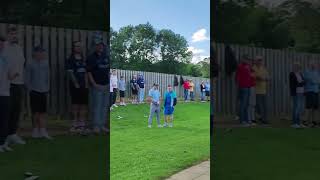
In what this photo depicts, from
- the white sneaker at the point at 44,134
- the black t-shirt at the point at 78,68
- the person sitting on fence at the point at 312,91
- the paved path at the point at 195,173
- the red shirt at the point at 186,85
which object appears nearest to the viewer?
the white sneaker at the point at 44,134

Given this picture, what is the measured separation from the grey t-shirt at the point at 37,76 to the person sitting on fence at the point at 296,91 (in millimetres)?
3031

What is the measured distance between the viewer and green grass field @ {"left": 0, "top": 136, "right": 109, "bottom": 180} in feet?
17.4

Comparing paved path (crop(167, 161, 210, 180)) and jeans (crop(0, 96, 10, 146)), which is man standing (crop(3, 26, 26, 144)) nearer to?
jeans (crop(0, 96, 10, 146))

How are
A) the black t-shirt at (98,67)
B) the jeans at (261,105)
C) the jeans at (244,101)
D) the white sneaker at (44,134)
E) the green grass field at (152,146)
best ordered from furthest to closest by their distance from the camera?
the green grass field at (152,146) < the jeans at (261,105) < the jeans at (244,101) < the black t-shirt at (98,67) < the white sneaker at (44,134)

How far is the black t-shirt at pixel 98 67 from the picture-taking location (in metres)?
5.75

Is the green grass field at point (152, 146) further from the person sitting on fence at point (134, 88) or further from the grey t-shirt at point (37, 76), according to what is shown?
the grey t-shirt at point (37, 76)

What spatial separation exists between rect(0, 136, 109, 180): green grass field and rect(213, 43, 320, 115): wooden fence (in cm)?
152

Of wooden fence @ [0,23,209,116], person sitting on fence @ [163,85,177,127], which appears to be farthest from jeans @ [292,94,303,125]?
person sitting on fence @ [163,85,177,127]

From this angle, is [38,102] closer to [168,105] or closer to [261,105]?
[261,105]

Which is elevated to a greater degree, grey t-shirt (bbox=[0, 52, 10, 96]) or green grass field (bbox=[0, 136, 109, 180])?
grey t-shirt (bbox=[0, 52, 10, 96])

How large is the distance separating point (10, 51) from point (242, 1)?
2721 millimetres

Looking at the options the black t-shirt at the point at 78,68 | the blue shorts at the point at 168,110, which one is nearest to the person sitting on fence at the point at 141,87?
the blue shorts at the point at 168,110

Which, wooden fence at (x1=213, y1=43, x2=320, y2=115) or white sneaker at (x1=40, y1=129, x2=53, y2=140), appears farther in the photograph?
wooden fence at (x1=213, y1=43, x2=320, y2=115)

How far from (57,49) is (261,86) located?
2.54 metres
